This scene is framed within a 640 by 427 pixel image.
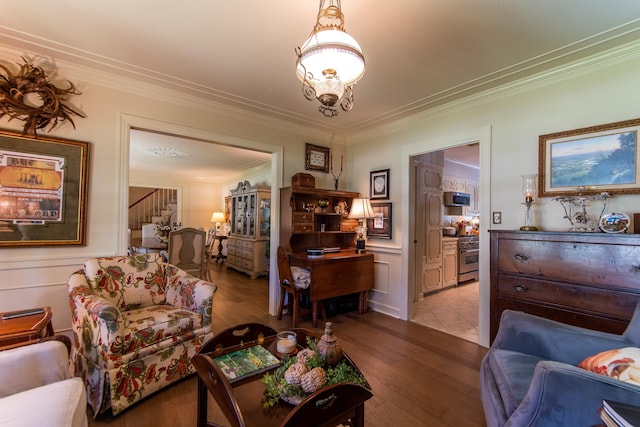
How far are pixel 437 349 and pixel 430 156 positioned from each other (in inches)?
120

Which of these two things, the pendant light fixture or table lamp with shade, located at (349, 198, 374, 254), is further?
table lamp with shade, located at (349, 198, 374, 254)

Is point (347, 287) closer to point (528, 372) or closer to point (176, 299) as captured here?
point (176, 299)

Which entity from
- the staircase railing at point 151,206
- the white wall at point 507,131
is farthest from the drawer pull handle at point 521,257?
the staircase railing at point 151,206

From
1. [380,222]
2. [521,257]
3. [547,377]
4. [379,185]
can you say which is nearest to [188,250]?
[380,222]

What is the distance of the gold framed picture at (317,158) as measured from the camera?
391cm

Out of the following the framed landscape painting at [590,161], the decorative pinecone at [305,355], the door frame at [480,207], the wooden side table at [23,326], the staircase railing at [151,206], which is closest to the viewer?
the decorative pinecone at [305,355]

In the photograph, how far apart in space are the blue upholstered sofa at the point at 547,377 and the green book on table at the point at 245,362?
1.09 metres

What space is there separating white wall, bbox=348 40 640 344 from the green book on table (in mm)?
2280

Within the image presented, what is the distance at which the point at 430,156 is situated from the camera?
4.61 meters

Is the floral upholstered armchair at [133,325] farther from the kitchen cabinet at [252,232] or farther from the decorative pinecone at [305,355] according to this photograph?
the kitchen cabinet at [252,232]

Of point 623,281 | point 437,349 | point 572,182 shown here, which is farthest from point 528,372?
point 572,182

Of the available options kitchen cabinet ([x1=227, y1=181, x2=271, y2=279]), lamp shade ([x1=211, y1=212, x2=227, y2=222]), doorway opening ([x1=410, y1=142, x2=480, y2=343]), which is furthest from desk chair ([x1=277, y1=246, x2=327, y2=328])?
lamp shade ([x1=211, y1=212, x2=227, y2=222])

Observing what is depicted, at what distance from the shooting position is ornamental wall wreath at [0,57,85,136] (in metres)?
2.14

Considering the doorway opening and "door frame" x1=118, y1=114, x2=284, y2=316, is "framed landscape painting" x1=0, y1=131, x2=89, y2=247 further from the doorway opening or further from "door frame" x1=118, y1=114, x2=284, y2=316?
the doorway opening
